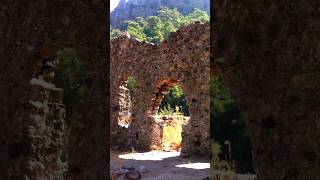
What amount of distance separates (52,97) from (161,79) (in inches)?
534

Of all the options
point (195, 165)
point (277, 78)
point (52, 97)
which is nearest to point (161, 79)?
point (195, 165)

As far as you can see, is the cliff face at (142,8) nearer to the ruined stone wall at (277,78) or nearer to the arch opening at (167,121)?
the arch opening at (167,121)

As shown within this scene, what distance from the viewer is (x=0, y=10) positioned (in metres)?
3.79

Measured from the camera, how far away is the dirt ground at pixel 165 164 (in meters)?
11.1

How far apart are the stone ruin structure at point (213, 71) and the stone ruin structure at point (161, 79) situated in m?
11.5

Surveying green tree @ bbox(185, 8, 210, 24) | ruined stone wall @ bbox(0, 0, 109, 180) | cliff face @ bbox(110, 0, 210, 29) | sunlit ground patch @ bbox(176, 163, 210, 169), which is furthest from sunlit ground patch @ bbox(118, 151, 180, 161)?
cliff face @ bbox(110, 0, 210, 29)

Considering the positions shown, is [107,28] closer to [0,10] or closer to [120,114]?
[0,10]

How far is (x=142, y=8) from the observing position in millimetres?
81438

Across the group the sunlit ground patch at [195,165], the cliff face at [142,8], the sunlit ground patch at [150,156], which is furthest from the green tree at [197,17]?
the sunlit ground patch at [195,165]

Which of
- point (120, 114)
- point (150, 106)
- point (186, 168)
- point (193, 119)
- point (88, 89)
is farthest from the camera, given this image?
point (120, 114)

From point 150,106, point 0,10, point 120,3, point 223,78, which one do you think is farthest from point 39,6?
point 120,3

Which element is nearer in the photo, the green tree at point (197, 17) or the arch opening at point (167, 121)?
the arch opening at point (167, 121)

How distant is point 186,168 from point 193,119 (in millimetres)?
3252

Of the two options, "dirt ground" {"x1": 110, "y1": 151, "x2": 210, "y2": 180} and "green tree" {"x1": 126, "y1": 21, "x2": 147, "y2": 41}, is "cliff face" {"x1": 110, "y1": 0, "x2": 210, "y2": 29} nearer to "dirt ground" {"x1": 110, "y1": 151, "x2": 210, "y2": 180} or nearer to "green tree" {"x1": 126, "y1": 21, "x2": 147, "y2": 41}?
"green tree" {"x1": 126, "y1": 21, "x2": 147, "y2": 41}
